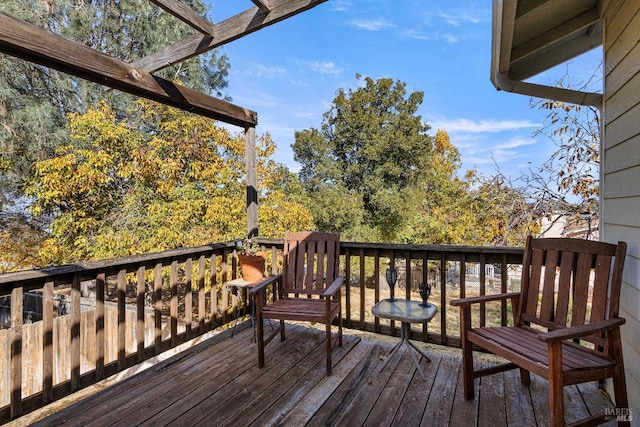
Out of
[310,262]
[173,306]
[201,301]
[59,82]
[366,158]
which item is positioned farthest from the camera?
[366,158]

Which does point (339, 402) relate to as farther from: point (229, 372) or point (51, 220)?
point (51, 220)

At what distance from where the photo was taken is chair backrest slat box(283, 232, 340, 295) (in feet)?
9.59

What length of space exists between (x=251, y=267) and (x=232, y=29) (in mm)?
1973

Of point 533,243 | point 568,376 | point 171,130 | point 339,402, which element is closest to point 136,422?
point 339,402

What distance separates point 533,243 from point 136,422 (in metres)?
2.58

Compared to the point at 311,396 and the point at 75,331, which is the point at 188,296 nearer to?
the point at 75,331

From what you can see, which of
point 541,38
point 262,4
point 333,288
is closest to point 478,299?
point 333,288

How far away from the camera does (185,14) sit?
7.09 feet

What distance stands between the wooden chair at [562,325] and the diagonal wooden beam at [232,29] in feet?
6.81

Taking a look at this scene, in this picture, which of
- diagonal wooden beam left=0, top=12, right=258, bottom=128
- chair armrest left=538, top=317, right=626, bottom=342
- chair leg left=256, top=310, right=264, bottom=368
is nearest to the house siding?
chair armrest left=538, top=317, right=626, bottom=342

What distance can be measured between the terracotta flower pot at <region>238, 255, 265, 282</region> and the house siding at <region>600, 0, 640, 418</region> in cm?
264

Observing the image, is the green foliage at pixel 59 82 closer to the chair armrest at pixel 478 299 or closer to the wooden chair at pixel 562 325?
the chair armrest at pixel 478 299

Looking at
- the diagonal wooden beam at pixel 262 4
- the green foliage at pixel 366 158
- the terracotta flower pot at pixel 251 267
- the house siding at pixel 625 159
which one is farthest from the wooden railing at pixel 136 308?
the green foliage at pixel 366 158

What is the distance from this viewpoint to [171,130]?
7020 mm
